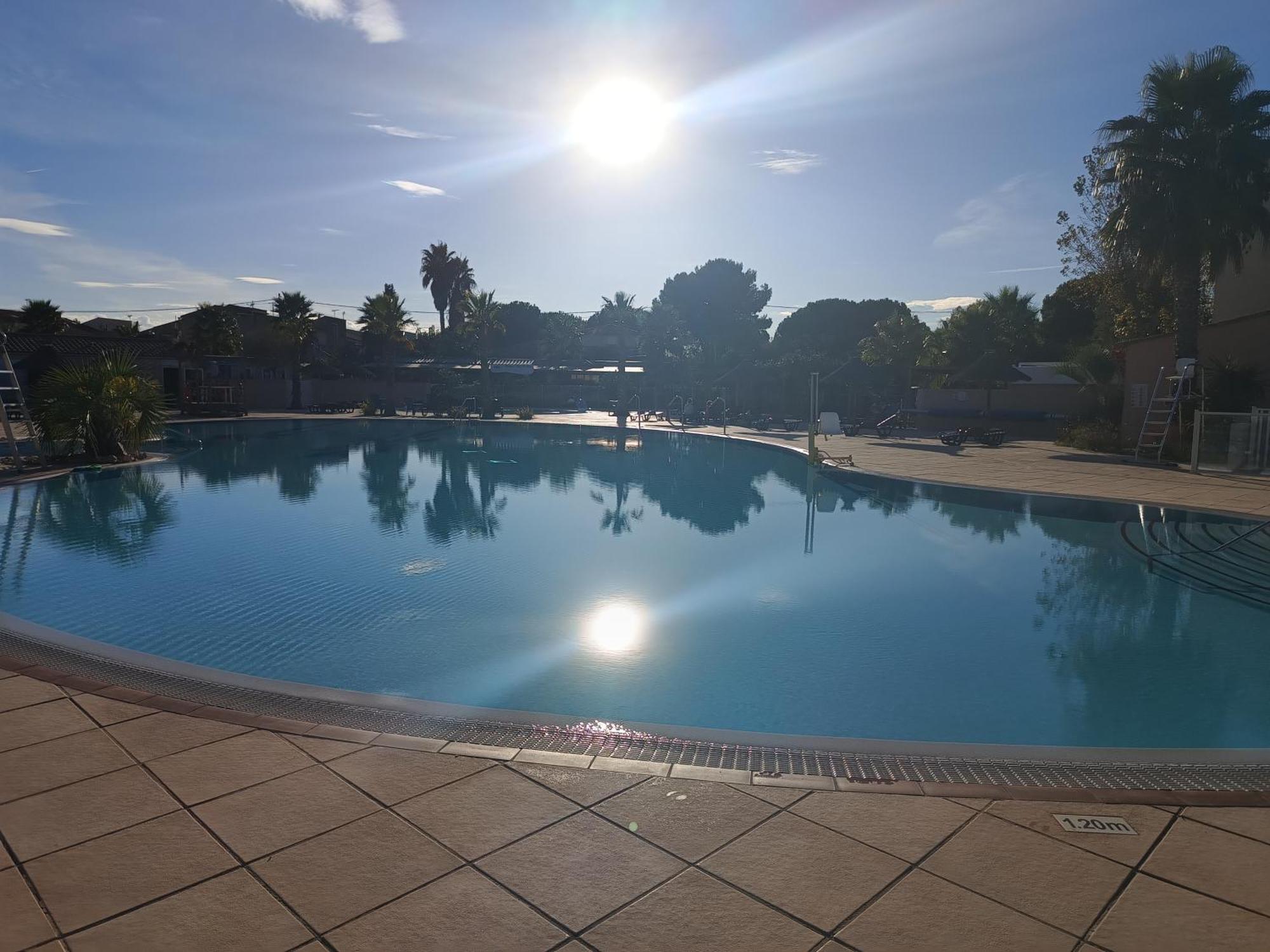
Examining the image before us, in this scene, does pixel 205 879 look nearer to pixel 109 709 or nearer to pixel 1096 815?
pixel 109 709

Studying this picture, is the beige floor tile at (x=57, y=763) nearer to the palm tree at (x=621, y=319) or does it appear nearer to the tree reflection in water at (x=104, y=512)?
the tree reflection in water at (x=104, y=512)

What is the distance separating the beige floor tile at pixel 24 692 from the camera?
16.7 ft

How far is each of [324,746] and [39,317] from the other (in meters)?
45.2

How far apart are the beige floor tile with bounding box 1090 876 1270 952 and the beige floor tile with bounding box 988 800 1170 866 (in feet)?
0.83

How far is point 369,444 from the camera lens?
28203 millimetres

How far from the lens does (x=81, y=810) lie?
3.76 meters

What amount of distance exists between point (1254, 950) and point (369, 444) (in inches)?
1102

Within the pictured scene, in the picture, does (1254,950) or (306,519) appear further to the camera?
(306,519)

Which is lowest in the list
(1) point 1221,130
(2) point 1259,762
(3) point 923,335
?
(2) point 1259,762

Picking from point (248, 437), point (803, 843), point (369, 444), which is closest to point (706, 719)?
point (803, 843)

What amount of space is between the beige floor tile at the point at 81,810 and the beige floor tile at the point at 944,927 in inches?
124

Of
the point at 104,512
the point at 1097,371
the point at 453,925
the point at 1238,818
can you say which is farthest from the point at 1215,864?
the point at 1097,371

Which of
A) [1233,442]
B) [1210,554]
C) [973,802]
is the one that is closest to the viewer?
[973,802]

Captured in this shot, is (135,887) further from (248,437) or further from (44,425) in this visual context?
(248,437)
